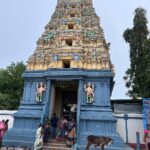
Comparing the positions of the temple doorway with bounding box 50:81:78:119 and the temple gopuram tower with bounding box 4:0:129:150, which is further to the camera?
the temple doorway with bounding box 50:81:78:119

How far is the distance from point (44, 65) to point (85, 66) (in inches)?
118

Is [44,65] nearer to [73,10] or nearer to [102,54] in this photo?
[102,54]

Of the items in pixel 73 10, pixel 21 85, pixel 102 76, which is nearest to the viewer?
pixel 102 76

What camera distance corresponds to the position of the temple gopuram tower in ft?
44.2

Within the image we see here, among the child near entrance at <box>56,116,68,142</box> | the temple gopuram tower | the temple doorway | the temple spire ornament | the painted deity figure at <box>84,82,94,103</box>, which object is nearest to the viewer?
the child near entrance at <box>56,116,68,142</box>

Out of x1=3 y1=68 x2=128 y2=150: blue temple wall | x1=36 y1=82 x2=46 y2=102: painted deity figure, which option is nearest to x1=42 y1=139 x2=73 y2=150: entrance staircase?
x1=3 y1=68 x2=128 y2=150: blue temple wall

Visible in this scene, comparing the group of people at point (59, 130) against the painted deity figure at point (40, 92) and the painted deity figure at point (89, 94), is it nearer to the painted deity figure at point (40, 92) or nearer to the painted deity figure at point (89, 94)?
the painted deity figure at point (40, 92)

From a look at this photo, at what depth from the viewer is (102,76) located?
580 inches

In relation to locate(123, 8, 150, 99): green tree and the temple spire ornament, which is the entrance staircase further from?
locate(123, 8, 150, 99): green tree

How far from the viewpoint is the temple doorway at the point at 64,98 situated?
15445 mm

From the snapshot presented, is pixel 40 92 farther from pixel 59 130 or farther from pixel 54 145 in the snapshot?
pixel 54 145

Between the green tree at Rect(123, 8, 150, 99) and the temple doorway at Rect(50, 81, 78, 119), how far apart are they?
4.42 m

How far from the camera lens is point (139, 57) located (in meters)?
17.2

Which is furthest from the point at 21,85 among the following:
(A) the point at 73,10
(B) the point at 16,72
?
(A) the point at 73,10
